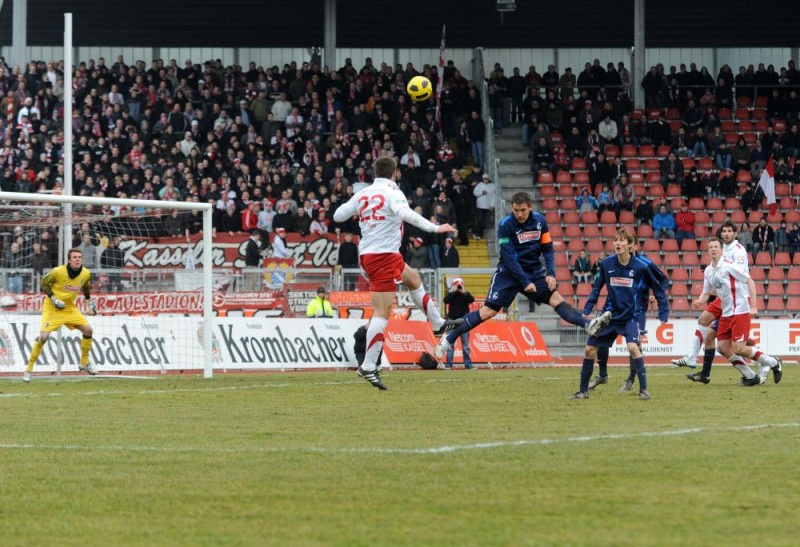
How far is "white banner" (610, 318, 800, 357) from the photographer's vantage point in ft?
102

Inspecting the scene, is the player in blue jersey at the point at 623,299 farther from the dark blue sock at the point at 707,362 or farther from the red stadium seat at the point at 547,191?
the red stadium seat at the point at 547,191

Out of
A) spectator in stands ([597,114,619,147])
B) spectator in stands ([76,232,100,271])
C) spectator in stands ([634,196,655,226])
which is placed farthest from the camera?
spectator in stands ([597,114,619,147])

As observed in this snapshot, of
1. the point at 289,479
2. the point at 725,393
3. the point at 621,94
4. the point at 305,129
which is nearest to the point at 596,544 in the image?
the point at 289,479

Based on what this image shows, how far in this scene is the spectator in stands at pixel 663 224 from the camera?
34906 millimetres

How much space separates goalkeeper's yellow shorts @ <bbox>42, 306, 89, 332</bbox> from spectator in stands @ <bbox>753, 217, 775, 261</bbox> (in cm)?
1971

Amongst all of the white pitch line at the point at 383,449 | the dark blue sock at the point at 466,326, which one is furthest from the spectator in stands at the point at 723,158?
the white pitch line at the point at 383,449

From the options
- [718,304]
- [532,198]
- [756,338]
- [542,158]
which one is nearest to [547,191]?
[532,198]

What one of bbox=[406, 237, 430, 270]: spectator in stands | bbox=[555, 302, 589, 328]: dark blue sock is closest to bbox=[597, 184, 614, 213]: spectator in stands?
bbox=[406, 237, 430, 270]: spectator in stands

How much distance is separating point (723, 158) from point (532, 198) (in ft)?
19.1

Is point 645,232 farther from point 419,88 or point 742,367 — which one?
point 742,367

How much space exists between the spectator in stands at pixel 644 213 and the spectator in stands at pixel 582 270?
2.93 meters

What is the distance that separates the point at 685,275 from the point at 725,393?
1868cm

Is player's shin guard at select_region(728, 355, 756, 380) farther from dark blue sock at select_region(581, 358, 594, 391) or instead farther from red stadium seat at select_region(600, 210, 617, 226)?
red stadium seat at select_region(600, 210, 617, 226)

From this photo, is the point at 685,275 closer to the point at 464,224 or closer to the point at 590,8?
the point at 464,224
